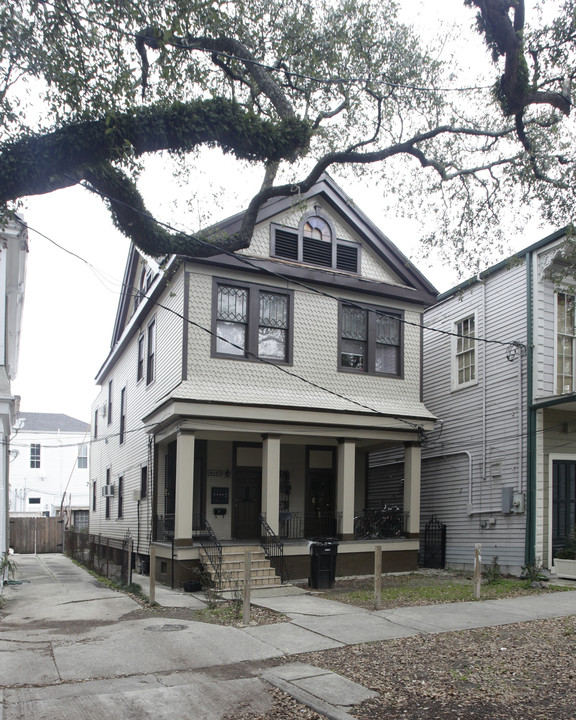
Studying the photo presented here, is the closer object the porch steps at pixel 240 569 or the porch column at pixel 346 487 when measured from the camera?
the porch steps at pixel 240 569

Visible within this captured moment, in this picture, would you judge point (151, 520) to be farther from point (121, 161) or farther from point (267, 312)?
point (121, 161)

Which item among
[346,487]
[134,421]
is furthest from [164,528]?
[134,421]

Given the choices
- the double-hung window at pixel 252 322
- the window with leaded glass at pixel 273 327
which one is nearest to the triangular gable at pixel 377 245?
the window with leaded glass at pixel 273 327

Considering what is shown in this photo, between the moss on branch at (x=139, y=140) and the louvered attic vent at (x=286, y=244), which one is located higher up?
the louvered attic vent at (x=286, y=244)

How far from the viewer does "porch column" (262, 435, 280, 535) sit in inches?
613

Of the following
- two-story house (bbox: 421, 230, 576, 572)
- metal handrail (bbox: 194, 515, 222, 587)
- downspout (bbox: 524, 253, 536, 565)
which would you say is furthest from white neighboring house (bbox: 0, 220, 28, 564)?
downspout (bbox: 524, 253, 536, 565)

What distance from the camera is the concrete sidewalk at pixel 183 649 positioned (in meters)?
6.55

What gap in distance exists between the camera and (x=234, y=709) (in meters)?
6.40

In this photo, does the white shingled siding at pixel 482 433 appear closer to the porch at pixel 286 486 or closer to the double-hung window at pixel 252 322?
the porch at pixel 286 486

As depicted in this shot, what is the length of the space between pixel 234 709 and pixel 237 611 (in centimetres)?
483

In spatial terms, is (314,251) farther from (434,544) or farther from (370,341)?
(434,544)

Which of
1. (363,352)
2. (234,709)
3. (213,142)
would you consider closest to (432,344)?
(363,352)

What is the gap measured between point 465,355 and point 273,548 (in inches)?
299

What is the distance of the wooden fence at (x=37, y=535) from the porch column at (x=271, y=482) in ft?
63.3
